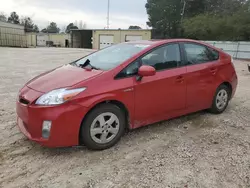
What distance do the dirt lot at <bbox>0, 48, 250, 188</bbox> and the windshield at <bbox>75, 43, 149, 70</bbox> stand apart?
1.12 m

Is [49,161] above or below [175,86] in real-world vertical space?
below

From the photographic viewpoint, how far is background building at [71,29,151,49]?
35.6m

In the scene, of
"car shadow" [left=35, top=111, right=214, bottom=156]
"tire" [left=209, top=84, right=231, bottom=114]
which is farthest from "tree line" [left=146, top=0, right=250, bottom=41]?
"car shadow" [left=35, top=111, right=214, bottom=156]

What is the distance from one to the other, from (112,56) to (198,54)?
1.60 m

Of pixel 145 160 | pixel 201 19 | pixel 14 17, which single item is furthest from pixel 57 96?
pixel 14 17

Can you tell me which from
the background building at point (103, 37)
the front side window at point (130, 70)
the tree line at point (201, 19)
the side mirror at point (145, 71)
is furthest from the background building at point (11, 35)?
the side mirror at point (145, 71)

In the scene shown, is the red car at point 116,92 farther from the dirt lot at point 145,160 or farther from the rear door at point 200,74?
the dirt lot at point 145,160

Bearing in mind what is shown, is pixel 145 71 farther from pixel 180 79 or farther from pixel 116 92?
pixel 180 79

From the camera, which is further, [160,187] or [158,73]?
[158,73]

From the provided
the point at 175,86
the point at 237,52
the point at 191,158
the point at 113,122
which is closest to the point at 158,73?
the point at 175,86

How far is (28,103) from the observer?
3.03 meters

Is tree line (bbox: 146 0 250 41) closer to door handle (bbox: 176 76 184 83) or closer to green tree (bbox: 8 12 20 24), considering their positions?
door handle (bbox: 176 76 184 83)

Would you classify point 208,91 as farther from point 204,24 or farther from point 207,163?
point 204,24

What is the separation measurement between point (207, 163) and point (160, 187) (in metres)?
0.80
